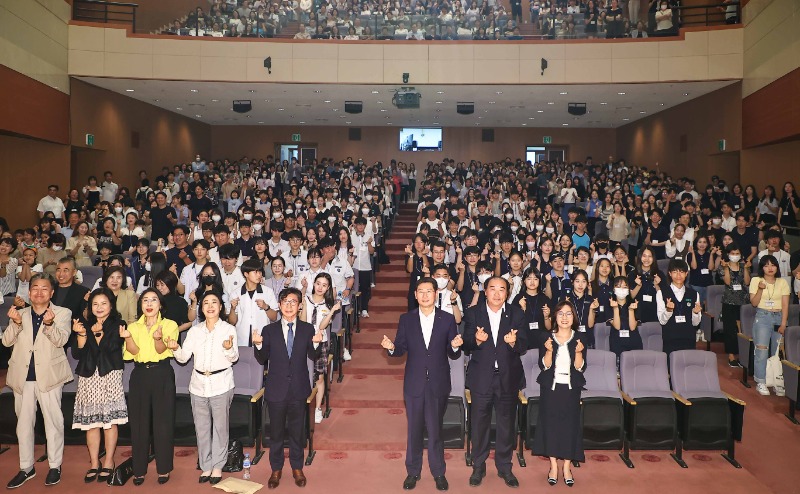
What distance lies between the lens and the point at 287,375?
5.05 meters

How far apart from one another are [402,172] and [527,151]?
6.85 metres

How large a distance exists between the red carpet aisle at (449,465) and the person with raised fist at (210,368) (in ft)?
1.52

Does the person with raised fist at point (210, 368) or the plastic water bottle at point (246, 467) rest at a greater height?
the person with raised fist at point (210, 368)

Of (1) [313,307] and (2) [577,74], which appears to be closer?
(1) [313,307]

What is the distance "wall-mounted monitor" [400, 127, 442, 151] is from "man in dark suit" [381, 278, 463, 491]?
62.9 feet

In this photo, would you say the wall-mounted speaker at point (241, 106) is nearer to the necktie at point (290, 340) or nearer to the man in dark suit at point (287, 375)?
the man in dark suit at point (287, 375)

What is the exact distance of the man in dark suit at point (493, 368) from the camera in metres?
5.11

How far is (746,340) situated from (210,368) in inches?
239

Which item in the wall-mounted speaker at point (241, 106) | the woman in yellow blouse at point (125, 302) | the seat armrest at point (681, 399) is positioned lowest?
the seat armrest at point (681, 399)

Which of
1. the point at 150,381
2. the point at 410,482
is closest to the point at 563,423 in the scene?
the point at 410,482

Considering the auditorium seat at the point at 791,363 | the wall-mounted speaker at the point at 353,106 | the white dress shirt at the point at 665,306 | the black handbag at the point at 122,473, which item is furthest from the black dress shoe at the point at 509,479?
the wall-mounted speaker at the point at 353,106

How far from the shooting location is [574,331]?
5.34 meters

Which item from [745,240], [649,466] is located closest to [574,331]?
[649,466]

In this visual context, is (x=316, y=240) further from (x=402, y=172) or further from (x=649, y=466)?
(x=402, y=172)
